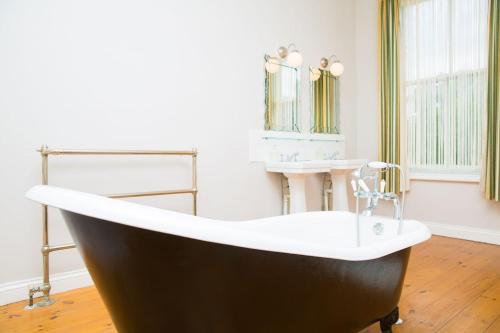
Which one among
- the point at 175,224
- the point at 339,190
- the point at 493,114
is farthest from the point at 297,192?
the point at 175,224

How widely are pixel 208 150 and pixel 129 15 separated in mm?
1056

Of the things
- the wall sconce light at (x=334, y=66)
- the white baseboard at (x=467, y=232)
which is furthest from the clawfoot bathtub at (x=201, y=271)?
the wall sconce light at (x=334, y=66)

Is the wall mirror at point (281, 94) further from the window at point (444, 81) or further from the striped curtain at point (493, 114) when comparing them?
the striped curtain at point (493, 114)

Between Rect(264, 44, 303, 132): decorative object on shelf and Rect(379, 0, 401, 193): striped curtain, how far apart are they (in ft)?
3.21

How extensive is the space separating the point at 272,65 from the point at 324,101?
817 millimetres

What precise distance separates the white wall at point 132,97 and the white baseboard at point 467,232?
159cm

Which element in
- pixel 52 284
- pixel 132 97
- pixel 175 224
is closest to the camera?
pixel 175 224

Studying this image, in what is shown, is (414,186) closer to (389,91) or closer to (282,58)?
(389,91)

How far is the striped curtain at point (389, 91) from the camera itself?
343 cm

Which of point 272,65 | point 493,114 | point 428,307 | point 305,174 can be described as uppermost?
point 272,65

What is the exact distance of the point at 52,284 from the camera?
189 cm

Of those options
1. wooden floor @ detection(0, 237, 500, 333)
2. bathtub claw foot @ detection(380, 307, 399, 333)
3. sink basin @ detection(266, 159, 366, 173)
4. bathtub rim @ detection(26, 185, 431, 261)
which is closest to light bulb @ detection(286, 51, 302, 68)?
sink basin @ detection(266, 159, 366, 173)

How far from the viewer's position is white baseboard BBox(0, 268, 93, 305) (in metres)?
1.76

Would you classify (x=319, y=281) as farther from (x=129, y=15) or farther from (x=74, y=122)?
(x=129, y=15)
